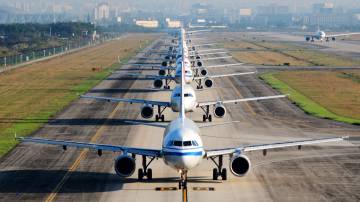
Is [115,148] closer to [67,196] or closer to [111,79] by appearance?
[67,196]

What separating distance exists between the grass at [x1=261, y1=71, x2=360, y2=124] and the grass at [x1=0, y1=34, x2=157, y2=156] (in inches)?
1281

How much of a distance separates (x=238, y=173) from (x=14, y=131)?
109 ft

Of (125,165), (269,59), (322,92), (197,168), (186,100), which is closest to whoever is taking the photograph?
(125,165)

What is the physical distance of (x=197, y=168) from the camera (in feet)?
167

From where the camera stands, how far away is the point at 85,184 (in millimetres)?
47312

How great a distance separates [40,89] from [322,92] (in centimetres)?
4607

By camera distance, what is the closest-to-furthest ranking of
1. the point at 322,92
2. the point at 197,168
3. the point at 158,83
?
the point at 197,168, the point at 322,92, the point at 158,83

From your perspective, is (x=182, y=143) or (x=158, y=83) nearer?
(x=182, y=143)

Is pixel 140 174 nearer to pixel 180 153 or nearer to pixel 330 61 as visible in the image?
pixel 180 153

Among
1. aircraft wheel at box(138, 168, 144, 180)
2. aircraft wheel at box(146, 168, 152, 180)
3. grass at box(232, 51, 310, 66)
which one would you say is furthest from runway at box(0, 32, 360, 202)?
grass at box(232, 51, 310, 66)

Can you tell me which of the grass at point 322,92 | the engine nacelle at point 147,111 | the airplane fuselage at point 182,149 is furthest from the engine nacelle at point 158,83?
the airplane fuselage at point 182,149

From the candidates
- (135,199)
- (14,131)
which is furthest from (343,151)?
(14,131)

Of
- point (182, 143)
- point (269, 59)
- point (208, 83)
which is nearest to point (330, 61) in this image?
point (269, 59)

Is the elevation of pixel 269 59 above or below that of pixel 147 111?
below
